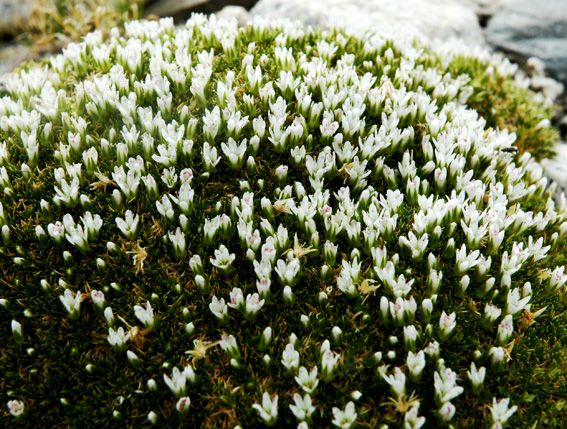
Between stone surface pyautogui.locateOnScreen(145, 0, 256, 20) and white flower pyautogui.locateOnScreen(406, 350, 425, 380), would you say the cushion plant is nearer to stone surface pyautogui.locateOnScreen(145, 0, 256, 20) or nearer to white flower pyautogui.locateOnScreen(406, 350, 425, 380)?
white flower pyautogui.locateOnScreen(406, 350, 425, 380)

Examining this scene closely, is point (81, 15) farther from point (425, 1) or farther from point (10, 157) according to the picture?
point (425, 1)

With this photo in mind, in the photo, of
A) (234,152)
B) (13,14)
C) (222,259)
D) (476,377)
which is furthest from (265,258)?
(13,14)

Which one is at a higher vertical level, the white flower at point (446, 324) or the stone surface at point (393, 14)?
the stone surface at point (393, 14)

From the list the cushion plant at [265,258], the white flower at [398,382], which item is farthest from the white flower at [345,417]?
the white flower at [398,382]

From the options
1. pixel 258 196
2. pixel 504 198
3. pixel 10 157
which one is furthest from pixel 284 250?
pixel 10 157

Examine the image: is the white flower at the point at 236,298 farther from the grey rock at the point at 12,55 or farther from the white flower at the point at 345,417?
the grey rock at the point at 12,55
